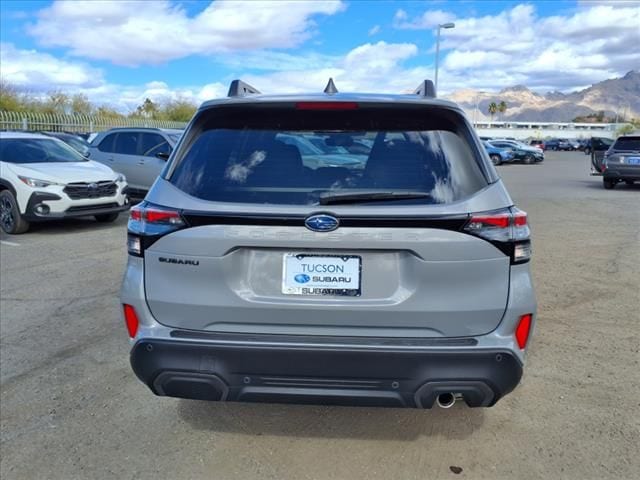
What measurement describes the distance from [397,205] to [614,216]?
10.8 m

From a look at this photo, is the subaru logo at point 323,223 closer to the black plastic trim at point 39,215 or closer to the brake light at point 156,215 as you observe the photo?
the brake light at point 156,215

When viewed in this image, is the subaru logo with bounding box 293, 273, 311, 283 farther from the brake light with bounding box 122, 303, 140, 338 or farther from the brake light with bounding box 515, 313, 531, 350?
the brake light with bounding box 515, 313, 531, 350

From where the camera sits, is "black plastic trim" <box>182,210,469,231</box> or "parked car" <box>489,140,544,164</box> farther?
"parked car" <box>489,140,544,164</box>

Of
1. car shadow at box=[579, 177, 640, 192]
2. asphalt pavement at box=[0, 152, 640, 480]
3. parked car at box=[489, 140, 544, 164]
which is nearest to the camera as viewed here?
asphalt pavement at box=[0, 152, 640, 480]

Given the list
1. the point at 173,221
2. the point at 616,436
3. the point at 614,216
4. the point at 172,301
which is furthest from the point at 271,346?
the point at 614,216

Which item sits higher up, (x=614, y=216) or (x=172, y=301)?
(x=172, y=301)

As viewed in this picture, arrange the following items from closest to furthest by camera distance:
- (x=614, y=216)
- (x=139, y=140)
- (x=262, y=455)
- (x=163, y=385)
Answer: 1. (x=163, y=385)
2. (x=262, y=455)
3. (x=614, y=216)
4. (x=139, y=140)

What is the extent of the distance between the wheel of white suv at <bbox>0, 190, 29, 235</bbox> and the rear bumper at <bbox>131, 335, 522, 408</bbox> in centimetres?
785

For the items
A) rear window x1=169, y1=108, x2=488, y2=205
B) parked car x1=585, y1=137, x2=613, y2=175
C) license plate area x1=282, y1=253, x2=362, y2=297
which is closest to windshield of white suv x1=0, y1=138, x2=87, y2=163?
rear window x1=169, y1=108, x2=488, y2=205

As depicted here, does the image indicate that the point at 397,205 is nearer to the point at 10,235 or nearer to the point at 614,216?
the point at 10,235

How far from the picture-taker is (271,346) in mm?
2506

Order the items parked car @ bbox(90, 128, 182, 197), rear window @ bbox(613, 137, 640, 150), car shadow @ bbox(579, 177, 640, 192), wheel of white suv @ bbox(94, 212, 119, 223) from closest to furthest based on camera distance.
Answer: wheel of white suv @ bbox(94, 212, 119, 223) → parked car @ bbox(90, 128, 182, 197) → rear window @ bbox(613, 137, 640, 150) → car shadow @ bbox(579, 177, 640, 192)

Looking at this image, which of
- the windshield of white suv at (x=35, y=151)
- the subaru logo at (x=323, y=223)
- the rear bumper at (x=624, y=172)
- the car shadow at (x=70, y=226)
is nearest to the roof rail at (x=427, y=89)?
the subaru logo at (x=323, y=223)

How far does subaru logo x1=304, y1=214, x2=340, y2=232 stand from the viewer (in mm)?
2424
